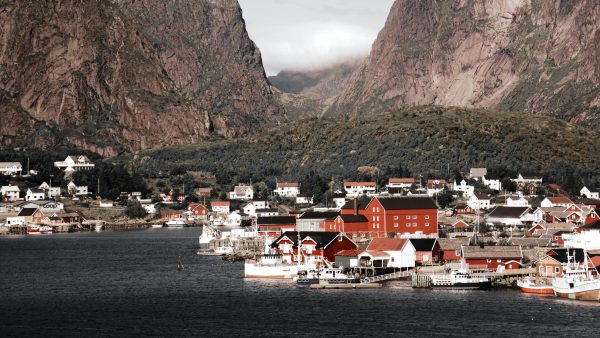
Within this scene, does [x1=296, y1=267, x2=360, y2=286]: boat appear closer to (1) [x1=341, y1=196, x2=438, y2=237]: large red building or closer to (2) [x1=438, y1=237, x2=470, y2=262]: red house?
(2) [x1=438, y1=237, x2=470, y2=262]: red house

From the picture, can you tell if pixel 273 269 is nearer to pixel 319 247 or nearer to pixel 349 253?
pixel 319 247

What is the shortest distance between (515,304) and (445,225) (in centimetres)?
7363

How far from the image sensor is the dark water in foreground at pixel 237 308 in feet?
227

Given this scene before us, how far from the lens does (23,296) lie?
88000 millimetres

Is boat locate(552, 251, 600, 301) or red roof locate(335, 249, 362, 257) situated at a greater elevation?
red roof locate(335, 249, 362, 257)

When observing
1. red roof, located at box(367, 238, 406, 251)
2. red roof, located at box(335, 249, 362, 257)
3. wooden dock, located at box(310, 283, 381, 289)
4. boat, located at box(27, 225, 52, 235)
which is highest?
boat, located at box(27, 225, 52, 235)

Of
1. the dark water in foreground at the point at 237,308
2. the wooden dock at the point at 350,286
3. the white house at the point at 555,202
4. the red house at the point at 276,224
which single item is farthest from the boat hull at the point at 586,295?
the white house at the point at 555,202

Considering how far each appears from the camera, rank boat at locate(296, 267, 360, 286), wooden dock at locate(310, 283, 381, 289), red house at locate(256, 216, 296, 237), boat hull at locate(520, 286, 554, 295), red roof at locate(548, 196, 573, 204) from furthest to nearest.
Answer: red roof at locate(548, 196, 573, 204)
red house at locate(256, 216, 296, 237)
boat at locate(296, 267, 360, 286)
wooden dock at locate(310, 283, 381, 289)
boat hull at locate(520, 286, 554, 295)

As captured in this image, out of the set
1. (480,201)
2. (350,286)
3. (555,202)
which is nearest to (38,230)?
(480,201)

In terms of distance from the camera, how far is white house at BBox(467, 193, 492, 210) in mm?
179462

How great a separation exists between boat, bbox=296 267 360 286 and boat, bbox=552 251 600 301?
724 inches

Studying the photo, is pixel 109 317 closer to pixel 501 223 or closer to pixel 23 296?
pixel 23 296

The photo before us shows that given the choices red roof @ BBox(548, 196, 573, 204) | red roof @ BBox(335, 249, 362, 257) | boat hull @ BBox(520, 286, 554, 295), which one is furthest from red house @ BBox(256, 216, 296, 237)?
boat hull @ BBox(520, 286, 554, 295)

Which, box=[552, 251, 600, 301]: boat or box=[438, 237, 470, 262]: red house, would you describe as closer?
box=[552, 251, 600, 301]: boat
